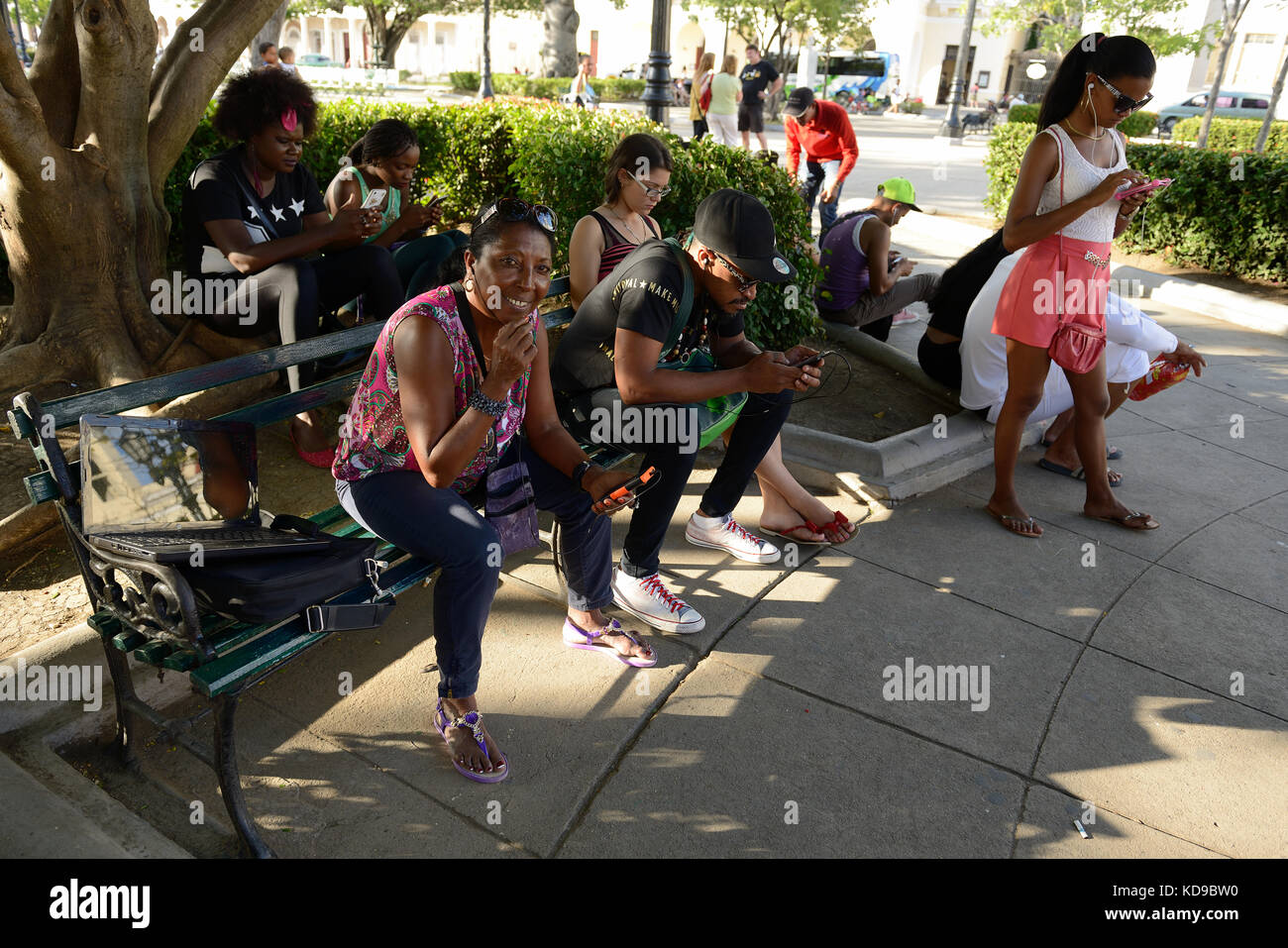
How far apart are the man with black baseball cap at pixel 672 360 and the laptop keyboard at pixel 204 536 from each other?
1228 mm

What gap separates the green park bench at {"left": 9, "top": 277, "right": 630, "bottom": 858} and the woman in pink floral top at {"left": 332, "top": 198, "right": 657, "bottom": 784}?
220 mm

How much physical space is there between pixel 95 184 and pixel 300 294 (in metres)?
1.36

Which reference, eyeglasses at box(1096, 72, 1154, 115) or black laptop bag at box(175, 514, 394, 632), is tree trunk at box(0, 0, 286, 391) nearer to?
black laptop bag at box(175, 514, 394, 632)

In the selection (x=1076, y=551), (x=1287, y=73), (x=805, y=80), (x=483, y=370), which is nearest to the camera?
(x=483, y=370)

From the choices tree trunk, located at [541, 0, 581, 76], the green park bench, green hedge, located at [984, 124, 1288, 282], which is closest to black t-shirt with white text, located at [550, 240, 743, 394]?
the green park bench

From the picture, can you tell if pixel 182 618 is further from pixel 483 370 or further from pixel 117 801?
pixel 483 370

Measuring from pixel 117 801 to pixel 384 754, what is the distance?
2.25 feet

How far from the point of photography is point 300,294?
12.8ft

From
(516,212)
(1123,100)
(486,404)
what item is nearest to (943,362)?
(1123,100)

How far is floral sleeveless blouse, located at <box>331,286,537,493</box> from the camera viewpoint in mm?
2592

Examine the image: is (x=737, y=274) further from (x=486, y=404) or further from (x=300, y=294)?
(x=300, y=294)

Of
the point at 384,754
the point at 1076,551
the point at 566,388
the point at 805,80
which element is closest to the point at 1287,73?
the point at 1076,551

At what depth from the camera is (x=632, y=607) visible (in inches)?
137

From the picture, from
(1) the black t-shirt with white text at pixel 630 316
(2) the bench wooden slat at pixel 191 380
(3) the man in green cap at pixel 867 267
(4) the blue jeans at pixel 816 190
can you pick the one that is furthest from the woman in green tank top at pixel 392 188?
(4) the blue jeans at pixel 816 190
